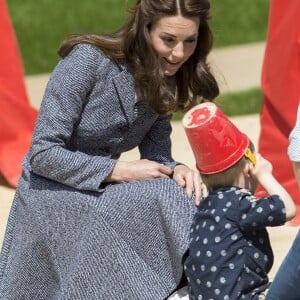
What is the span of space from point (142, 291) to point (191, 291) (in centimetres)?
17

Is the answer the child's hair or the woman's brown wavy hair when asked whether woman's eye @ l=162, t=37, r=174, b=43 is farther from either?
the child's hair

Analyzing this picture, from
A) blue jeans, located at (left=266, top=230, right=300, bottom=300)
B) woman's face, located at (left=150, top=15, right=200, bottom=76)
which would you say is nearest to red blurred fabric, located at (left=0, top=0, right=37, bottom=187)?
woman's face, located at (left=150, top=15, right=200, bottom=76)

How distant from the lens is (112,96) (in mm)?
3766

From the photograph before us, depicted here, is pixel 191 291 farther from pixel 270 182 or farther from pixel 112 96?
pixel 112 96

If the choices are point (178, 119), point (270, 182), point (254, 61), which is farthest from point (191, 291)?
point (254, 61)

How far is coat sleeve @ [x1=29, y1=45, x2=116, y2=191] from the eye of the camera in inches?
144

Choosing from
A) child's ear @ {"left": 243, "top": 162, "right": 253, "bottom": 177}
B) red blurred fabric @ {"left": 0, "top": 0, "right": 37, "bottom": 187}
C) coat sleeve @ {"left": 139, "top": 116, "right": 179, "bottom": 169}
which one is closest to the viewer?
child's ear @ {"left": 243, "top": 162, "right": 253, "bottom": 177}

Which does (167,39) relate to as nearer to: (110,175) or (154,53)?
(154,53)

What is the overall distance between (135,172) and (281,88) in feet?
4.89

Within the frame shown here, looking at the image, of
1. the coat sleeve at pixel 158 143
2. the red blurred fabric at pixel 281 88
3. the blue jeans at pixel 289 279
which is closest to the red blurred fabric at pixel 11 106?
the red blurred fabric at pixel 281 88

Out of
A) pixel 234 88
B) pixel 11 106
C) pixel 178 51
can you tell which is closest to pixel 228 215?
pixel 178 51

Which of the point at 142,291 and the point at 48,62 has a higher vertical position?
the point at 142,291

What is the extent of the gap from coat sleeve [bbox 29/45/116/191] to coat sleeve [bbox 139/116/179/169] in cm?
37

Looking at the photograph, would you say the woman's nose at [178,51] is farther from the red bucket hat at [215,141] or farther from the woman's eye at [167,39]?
the red bucket hat at [215,141]
